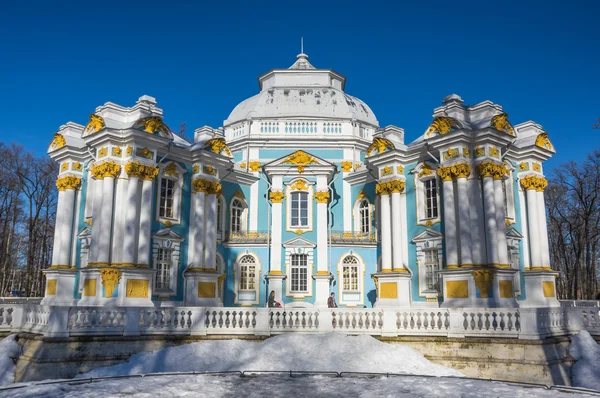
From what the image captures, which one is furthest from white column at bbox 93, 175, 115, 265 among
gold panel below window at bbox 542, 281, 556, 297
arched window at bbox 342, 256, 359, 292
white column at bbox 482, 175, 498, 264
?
gold panel below window at bbox 542, 281, 556, 297

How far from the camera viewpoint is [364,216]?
74.8ft

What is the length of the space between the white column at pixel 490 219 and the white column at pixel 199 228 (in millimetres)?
10036

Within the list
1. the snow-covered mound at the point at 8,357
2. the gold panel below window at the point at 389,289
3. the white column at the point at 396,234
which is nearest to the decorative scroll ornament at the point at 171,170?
the snow-covered mound at the point at 8,357

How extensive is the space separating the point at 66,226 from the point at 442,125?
14347 millimetres

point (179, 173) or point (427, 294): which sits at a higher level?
→ point (179, 173)

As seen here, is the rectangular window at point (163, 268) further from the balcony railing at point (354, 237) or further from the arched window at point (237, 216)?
the balcony railing at point (354, 237)

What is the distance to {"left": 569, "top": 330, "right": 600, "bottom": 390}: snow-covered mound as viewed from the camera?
1144 centimetres

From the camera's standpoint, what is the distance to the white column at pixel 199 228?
61.1 feet

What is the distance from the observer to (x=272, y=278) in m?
21.2

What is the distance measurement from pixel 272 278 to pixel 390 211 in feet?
18.8

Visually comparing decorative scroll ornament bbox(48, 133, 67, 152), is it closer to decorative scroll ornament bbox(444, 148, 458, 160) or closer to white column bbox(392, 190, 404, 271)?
white column bbox(392, 190, 404, 271)

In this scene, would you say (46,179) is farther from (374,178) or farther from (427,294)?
(427,294)

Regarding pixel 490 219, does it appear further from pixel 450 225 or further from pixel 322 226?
pixel 322 226

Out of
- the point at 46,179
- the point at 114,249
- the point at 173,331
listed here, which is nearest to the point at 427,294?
the point at 173,331
